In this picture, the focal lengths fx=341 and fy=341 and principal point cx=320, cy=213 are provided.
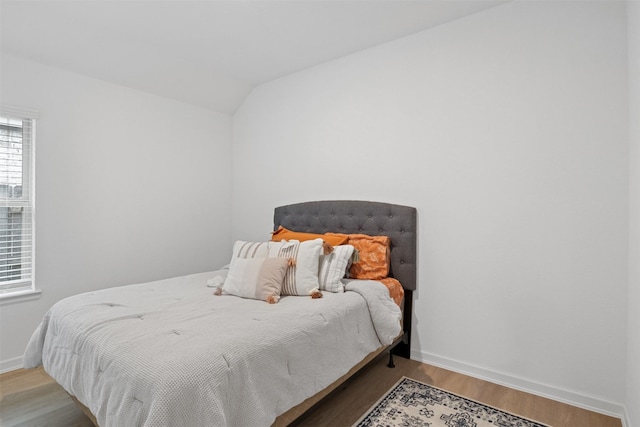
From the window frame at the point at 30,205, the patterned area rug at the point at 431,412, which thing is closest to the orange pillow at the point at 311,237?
the patterned area rug at the point at 431,412

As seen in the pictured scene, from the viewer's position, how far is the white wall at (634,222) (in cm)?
169

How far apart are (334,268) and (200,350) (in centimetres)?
123

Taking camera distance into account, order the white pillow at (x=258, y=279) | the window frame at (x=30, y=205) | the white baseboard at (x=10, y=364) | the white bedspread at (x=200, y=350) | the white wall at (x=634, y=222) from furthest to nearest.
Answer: the window frame at (x=30, y=205) < the white baseboard at (x=10, y=364) < the white pillow at (x=258, y=279) < the white wall at (x=634, y=222) < the white bedspread at (x=200, y=350)

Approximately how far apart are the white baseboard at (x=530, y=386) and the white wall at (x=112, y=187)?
2.66 meters

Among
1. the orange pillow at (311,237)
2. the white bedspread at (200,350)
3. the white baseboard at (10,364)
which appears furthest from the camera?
the orange pillow at (311,237)

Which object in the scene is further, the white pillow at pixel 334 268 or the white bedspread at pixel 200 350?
the white pillow at pixel 334 268

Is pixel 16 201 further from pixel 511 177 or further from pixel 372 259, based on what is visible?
pixel 511 177

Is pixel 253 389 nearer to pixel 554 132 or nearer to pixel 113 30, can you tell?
pixel 554 132

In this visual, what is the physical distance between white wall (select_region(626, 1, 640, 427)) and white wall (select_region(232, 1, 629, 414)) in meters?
0.08

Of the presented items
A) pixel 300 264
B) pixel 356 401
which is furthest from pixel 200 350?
pixel 356 401

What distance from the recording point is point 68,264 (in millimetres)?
2895

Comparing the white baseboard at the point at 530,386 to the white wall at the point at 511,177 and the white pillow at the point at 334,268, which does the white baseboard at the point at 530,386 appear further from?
the white pillow at the point at 334,268

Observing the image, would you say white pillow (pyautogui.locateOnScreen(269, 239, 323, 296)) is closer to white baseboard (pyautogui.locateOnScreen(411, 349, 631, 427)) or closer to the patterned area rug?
the patterned area rug

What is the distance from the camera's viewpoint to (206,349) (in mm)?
1388
